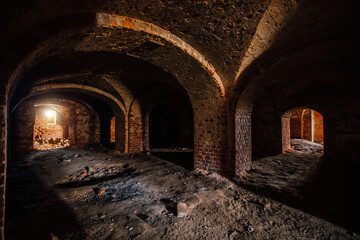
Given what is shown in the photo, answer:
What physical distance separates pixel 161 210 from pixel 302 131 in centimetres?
1149

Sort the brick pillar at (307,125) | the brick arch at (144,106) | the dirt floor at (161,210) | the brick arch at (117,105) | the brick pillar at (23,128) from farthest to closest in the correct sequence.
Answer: the brick pillar at (307,125)
the brick pillar at (23,128)
the brick arch at (144,106)
the brick arch at (117,105)
the dirt floor at (161,210)

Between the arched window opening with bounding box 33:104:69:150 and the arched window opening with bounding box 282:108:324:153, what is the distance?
15.5 metres

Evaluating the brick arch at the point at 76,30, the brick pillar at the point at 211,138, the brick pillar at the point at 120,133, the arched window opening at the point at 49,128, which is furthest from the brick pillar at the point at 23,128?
the brick pillar at the point at 211,138

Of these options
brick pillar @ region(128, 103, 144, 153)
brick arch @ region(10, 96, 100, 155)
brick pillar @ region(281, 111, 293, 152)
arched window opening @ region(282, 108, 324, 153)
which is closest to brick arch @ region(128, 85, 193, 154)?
brick pillar @ region(128, 103, 144, 153)

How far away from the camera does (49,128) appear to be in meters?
14.5

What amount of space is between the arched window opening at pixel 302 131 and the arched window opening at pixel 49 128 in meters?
15.5

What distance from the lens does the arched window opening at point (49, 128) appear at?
13339 mm

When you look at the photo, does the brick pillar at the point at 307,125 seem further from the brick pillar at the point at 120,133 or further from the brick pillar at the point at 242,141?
the brick pillar at the point at 120,133

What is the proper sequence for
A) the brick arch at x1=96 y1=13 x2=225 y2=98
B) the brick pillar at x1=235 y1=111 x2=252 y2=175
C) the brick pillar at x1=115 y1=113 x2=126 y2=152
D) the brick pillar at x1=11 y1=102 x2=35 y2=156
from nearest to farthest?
the brick arch at x1=96 y1=13 x2=225 y2=98, the brick pillar at x1=235 y1=111 x2=252 y2=175, the brick pillar at x1=115 y1=113 x2=126 y2=152, the brick pillar at x1=11 y1=102 x2=35 y2=156

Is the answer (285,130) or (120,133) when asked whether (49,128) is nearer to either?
(120,133)

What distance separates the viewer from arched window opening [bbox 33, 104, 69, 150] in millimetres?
13339

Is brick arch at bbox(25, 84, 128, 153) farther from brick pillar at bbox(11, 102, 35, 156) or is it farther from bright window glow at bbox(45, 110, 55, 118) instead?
bright window glow at bbox(45, 110, 55, 118)

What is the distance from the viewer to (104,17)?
2148 mm

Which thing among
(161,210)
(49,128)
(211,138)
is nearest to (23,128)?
(49,128)
